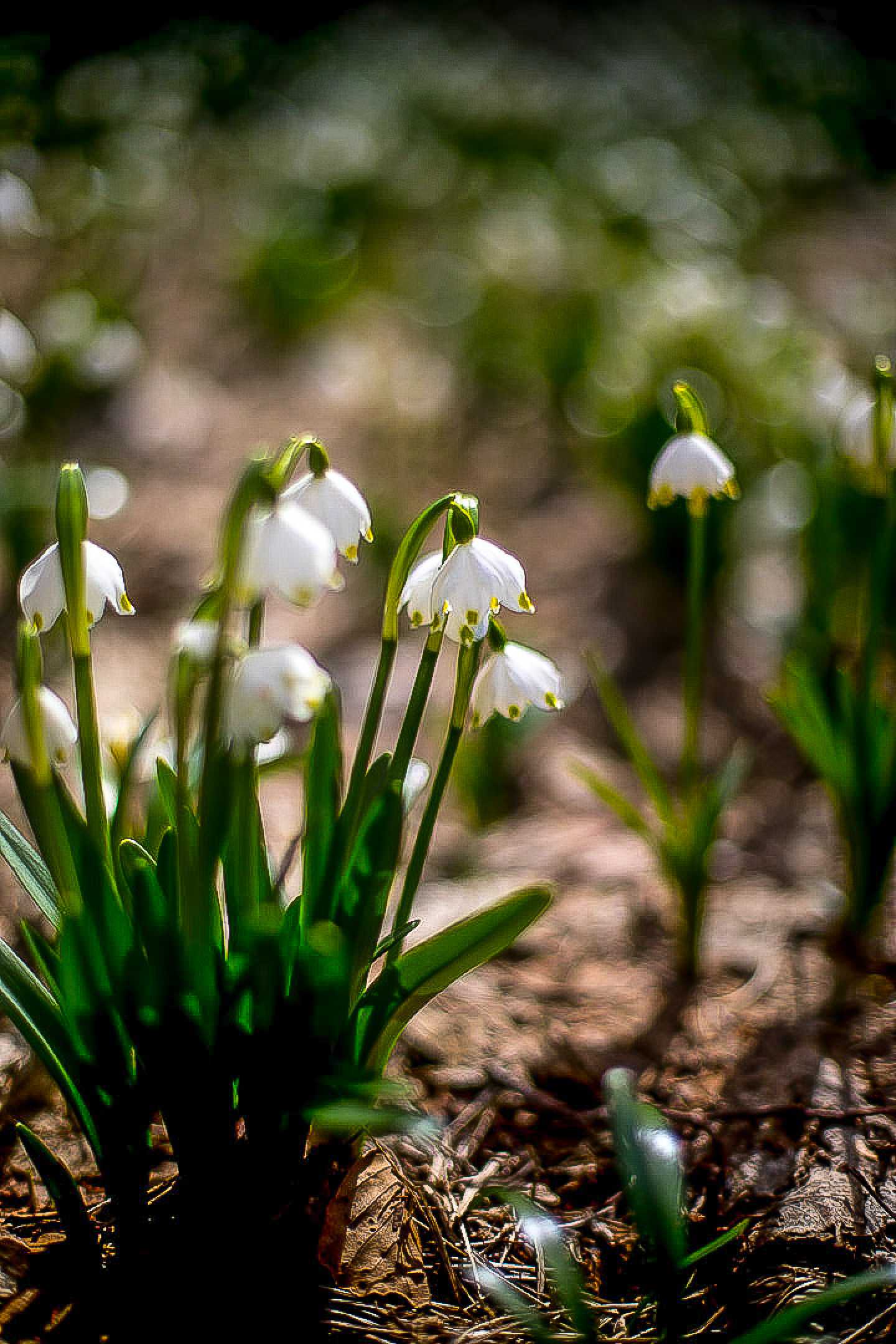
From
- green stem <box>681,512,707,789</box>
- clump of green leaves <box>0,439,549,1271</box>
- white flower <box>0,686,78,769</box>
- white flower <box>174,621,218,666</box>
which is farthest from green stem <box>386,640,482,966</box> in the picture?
green stem <box>681,512,707,789</box>

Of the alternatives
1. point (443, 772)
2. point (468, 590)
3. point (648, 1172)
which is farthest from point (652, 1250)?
point (468, 590)

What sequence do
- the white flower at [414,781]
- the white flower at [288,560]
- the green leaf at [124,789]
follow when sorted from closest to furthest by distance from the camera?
the white flower at [288,560] < the green leaf at [124,789] < the white flower at [414,781]

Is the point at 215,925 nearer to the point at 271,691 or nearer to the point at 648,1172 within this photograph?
the point at 271,691

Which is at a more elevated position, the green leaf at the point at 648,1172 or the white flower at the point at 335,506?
the white flower at the point at 335,506

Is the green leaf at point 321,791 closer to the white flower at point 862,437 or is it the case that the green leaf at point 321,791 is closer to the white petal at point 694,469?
the white petal at point 694,469

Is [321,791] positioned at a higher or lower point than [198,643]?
lower

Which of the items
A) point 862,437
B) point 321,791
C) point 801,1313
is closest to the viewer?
point 801,1313

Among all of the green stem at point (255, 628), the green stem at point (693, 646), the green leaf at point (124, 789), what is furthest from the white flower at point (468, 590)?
the green stem at point (693, 646)
